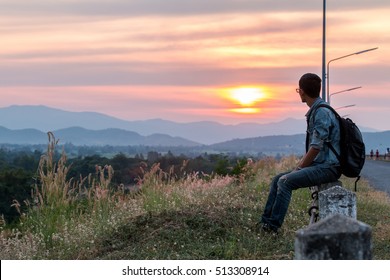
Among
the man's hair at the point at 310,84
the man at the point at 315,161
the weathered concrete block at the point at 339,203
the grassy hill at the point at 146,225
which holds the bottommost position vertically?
the grassy hill at the point at 146,225

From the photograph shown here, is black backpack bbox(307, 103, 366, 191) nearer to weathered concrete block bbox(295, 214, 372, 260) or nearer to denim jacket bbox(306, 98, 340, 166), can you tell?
denim jacket bbox(306, 98, 340, 166)

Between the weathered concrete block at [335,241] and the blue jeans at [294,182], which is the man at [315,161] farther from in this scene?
the weathered concrete block at [335,241]

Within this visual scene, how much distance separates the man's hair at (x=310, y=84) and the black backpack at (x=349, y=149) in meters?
0.28

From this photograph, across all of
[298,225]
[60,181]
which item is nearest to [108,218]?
[60,181]

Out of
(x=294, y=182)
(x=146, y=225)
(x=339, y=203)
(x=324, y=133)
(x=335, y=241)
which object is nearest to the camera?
(x=335, y=241)

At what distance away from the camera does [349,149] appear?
34.8 ft

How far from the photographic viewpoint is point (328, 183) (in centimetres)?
1073

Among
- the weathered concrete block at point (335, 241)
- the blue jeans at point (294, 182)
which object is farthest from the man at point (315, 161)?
the weathered concrete block at point (335, 241)

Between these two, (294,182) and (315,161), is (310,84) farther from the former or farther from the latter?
(294,182)

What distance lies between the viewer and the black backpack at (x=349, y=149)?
416 inches

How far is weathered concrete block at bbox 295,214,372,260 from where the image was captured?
4656 mm

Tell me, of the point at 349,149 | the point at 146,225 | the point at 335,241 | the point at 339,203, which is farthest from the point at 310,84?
the point at 335,241

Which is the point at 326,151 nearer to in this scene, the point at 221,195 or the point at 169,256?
the point at 169,256

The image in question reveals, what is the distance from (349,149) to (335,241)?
239 inches
